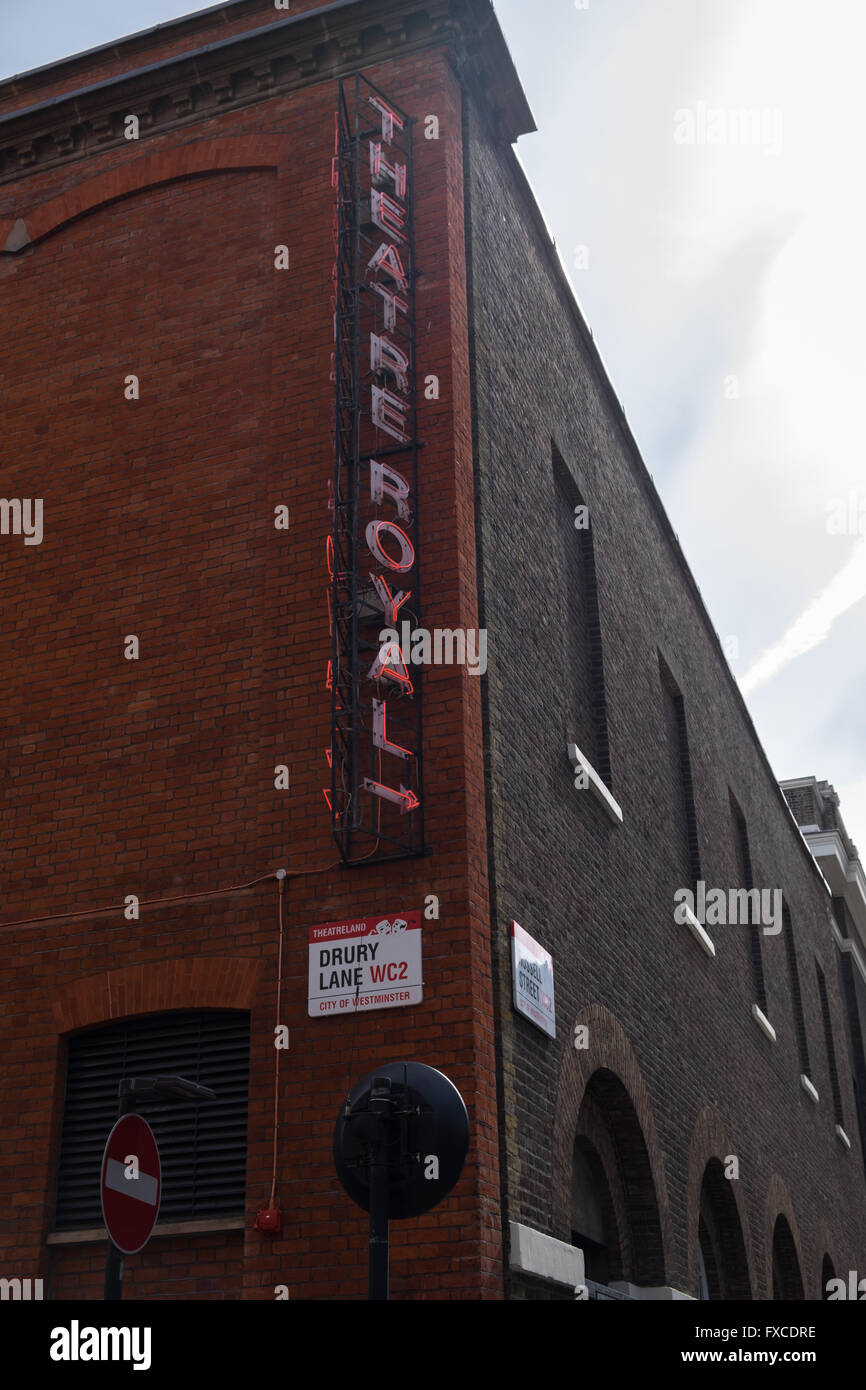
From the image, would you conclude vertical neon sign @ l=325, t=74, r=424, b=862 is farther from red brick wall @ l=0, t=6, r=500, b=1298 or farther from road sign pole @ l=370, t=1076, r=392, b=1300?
road sign pole @ l=370, t=1076, r=392, b=1300

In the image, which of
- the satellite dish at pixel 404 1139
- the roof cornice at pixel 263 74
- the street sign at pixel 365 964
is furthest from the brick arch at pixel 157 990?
the roof cornice at pixel 263 74

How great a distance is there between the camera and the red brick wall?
8.63m

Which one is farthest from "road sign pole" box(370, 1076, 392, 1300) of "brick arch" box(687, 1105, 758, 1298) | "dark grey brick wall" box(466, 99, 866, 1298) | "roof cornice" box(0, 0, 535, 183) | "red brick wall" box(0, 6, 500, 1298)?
"roof cornice" box(0, 0, 535, 183)

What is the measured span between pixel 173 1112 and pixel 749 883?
12.6 metres

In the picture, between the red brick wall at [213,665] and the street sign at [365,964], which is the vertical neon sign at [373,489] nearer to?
the red brick wall at [213,665]

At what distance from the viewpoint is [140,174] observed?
12.4 m

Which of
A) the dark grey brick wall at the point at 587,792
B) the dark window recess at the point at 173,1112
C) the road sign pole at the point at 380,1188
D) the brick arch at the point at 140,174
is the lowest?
the road sign pole at the point at 380,1188

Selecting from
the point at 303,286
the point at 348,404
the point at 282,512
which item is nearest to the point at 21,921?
the point at 282,512

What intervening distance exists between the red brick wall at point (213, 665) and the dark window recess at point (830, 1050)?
1845 cm

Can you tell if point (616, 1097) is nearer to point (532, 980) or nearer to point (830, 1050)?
point (532, 980)

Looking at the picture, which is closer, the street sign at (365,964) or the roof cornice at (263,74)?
the street sign at (365,964)

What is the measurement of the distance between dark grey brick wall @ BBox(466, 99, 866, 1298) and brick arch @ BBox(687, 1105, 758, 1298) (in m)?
0.12

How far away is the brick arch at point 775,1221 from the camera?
16234mm

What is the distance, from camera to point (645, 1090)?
12.1 m
